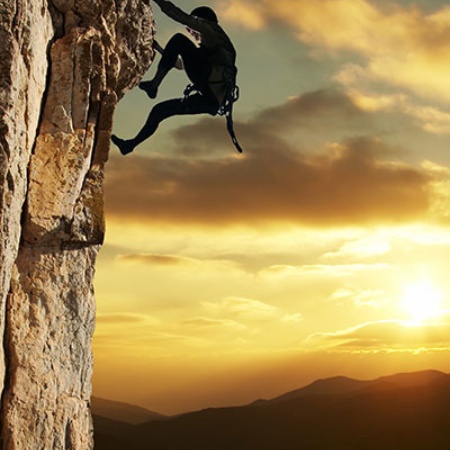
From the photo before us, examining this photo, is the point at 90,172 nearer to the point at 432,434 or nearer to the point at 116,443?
the point at 116,443

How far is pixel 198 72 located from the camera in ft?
41.9

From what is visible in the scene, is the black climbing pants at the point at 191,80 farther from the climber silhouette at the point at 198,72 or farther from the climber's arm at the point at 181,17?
the climber's arm at the point at 181,17

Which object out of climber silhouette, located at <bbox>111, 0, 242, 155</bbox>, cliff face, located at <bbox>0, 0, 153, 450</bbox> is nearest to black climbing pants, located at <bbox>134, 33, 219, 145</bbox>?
climber silhouette, located at <bbox>111, 0, 242, 155</bbox>

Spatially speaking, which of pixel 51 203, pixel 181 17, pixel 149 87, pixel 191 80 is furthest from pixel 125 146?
pixel 51 203

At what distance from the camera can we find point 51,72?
8.38m

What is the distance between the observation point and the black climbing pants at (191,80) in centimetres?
1257

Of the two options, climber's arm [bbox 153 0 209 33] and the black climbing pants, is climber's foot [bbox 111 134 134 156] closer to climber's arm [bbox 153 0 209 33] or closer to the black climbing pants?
the black climbing pants

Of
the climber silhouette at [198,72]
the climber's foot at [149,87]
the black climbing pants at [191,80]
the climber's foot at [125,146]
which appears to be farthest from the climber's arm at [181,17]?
the climber's foot at [125,146]

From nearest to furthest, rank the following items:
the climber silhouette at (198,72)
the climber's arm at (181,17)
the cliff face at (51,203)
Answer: the cliff face at (51,203) < the climber's arm at (181,17) < the climber silhouette at (198,72)

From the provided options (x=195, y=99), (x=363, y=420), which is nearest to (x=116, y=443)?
(x=363, y=420)

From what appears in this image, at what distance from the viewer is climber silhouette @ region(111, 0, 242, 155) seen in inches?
493

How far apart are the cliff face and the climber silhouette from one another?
10.9ft

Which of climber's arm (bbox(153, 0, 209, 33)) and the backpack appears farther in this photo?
the backpack

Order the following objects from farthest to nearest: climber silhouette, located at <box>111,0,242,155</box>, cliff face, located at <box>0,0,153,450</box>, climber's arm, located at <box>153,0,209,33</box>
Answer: climber silhouette, located at <box>111,0,242,155</box>, climber's arm, located at <box>153,0,209,33</box>, cliff face, located at <box>0,0,153,450</box>
